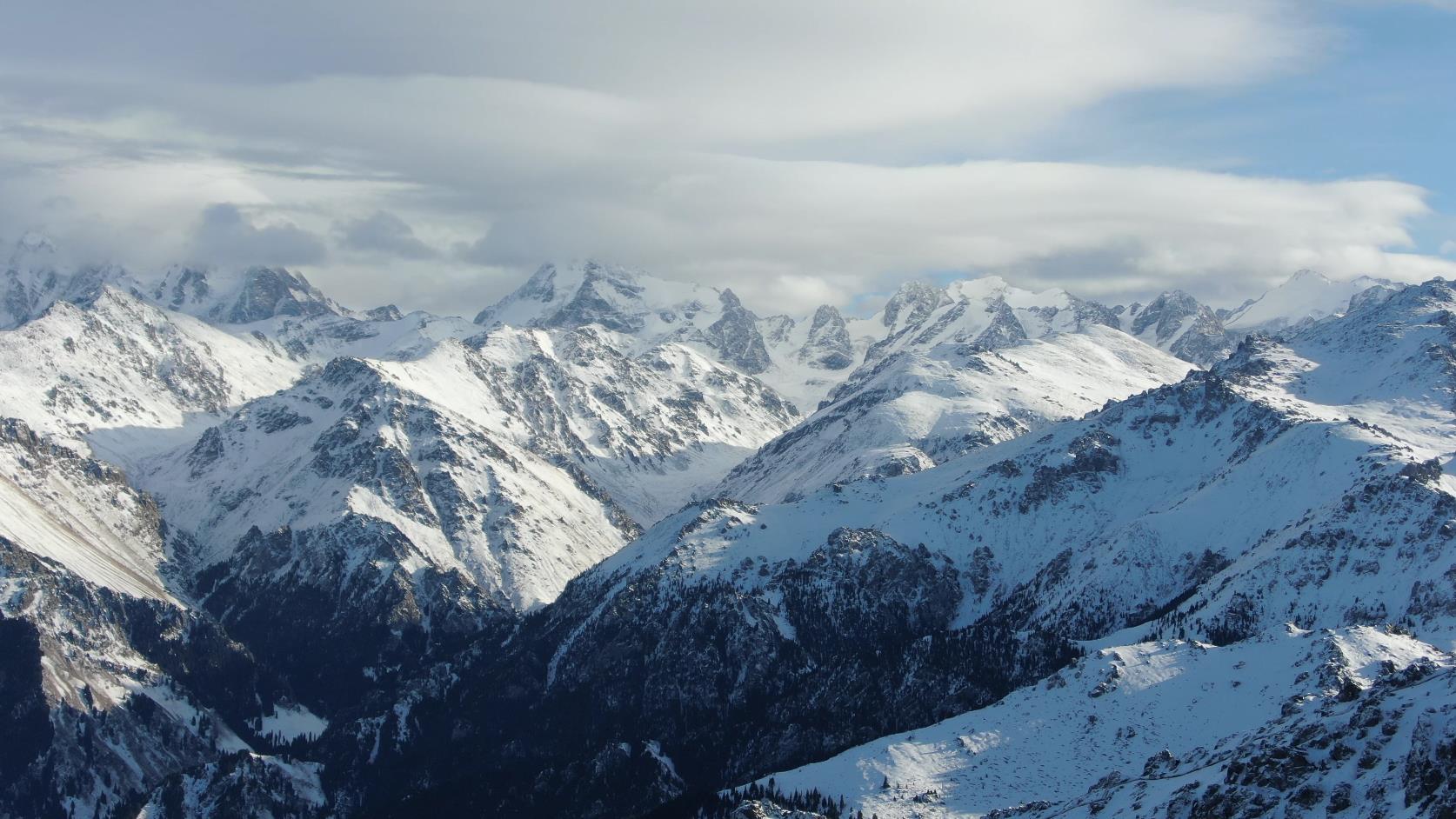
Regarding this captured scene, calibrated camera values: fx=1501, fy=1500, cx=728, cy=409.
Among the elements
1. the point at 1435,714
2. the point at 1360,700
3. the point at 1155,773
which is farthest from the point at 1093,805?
the point at 1435,714

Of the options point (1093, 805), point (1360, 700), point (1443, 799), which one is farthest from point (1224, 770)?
point (1443, 799)

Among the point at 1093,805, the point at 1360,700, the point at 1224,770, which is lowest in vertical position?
the point at 1093,805

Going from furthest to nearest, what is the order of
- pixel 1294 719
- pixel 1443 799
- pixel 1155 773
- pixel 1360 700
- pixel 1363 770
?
pixel 1155 773 → pixel 1294 719 → pixel 1360 700 → pixel 1363 770 → pixel 1443 799

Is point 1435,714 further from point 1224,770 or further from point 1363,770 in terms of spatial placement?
point 1224,770

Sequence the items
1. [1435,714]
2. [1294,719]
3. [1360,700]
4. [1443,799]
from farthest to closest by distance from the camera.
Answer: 1. [1294,719]
2. [1360,700]
3. [1435,714]
4. [1443,799]

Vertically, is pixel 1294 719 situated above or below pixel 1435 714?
below

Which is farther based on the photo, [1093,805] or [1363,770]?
[1093,805]

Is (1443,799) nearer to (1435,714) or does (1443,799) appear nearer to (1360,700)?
(1435,714)

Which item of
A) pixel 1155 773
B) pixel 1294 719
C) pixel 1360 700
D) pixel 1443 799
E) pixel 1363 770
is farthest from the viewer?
pixel 1155 773

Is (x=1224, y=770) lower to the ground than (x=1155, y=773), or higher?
higher
